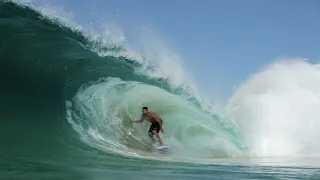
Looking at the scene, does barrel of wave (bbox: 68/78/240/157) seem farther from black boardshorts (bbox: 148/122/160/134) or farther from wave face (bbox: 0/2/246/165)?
black boardshorts (bbox: 148/122/160/134)

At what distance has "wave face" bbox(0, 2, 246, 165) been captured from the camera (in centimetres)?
794

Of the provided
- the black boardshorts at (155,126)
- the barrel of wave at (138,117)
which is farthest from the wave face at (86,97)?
the black boardshorts at (155,126)

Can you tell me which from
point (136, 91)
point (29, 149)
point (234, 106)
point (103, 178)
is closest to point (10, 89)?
point (29, 149)

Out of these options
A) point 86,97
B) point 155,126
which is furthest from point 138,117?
point 86,97

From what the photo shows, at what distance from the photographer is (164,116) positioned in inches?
425

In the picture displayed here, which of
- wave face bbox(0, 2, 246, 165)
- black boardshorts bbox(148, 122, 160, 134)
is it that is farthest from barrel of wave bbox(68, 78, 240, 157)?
black boardshorts bbox(148, 122, 160, 134)

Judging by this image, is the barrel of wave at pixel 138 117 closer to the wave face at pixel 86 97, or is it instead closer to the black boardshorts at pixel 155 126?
the wave face at pixel 86 97

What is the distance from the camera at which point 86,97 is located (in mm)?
9586

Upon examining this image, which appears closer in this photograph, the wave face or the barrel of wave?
the wave face

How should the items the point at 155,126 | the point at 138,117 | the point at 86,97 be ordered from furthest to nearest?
1. the point at 138,117
2. the point at 86,97
3. the point at 155,126

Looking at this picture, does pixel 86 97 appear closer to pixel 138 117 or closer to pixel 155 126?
pixel 138 117

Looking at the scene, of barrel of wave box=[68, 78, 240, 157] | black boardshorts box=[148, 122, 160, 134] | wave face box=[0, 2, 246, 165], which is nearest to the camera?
wave face box=[0, 2, 246, 165]

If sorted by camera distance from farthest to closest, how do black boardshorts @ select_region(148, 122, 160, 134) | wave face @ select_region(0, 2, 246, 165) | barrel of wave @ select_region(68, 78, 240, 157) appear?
black boardshorts @ select_region(148, 122, 160, 134) < barrel of wave @ select_region(68, 78, 240, 157) < wave face @ select_region(0, 2, 246, 165)

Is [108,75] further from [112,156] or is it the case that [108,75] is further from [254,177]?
[254,177]
